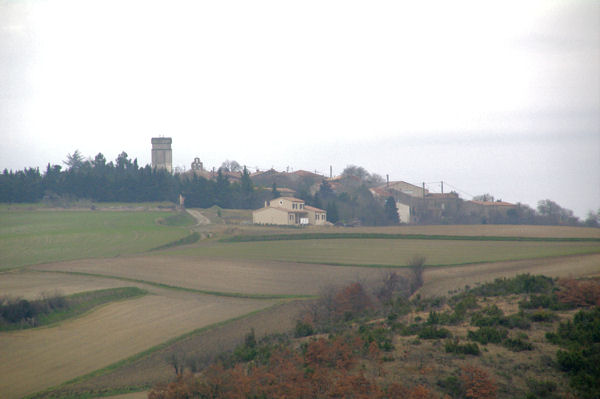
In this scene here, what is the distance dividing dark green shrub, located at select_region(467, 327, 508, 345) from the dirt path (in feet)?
167

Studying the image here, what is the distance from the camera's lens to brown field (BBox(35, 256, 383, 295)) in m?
31.6

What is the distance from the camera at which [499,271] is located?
31953 mm

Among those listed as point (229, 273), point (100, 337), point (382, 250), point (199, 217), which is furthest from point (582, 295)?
point (199, 217)

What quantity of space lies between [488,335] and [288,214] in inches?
1981

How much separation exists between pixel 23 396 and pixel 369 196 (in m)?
76.8

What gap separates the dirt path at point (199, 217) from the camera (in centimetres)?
6372

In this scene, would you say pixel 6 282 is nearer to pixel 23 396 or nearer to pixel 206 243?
pixel 23 396

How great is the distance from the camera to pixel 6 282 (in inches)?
1126

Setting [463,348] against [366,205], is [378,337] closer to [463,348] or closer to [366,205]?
[463,348]

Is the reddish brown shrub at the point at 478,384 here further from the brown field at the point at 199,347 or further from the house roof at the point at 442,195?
the house roof at the point at 442,195

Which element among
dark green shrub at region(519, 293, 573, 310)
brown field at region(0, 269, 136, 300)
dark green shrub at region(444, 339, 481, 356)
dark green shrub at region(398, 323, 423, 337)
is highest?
dark green shrub at region(519, 293, 573, 310)

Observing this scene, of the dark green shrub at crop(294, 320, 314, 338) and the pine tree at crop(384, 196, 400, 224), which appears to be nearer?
the dark green shrub at crop(294, 320, 314, 338)

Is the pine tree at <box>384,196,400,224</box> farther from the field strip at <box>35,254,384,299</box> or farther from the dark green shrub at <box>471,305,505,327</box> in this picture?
the dark green shrub at <box>471,305,505,327</box>

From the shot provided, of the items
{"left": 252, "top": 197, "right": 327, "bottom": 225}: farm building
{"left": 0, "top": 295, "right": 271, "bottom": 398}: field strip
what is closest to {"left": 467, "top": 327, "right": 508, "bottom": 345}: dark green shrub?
{"left": 0, "top": 295, "right": 271, "bottom": 398}: field strip
